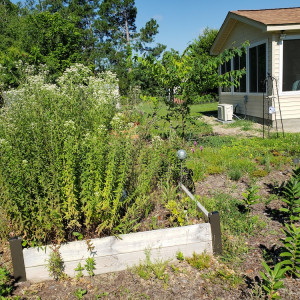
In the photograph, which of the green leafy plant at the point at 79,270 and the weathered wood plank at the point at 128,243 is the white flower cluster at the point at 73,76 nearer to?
the weathered wood plank at the point at 128,243

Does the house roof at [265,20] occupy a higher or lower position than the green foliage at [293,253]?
higher

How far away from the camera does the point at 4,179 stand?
273 centimetres

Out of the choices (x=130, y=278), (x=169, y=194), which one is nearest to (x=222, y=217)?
(x=169, y=194)

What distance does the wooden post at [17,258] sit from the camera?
265 centimetres

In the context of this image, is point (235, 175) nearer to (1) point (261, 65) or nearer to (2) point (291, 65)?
(2) point (291, 65)

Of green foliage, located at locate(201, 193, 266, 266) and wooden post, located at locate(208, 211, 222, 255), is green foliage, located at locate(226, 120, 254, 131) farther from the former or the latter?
wooden post, located at locate(208, 211, 222, 255)

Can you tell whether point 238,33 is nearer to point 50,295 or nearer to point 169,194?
point 169,194

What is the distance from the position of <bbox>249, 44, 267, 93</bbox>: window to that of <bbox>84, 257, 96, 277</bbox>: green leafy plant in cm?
874

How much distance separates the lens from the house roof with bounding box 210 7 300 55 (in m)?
8.63

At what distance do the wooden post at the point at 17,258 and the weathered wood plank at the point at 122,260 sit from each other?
49 mm

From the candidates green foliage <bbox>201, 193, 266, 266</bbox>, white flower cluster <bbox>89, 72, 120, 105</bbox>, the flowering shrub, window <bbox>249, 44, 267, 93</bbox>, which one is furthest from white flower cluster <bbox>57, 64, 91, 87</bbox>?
window <bbox>249, 44, 267, 93</bbox>

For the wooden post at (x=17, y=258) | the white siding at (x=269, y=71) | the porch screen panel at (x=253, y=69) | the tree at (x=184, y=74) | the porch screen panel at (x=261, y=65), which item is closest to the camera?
the wooden post at (x=17, y=258)

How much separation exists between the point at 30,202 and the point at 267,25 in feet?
27.0

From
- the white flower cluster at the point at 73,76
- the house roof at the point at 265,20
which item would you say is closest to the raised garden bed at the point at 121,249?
the white flower cluster at the point at 73,76
